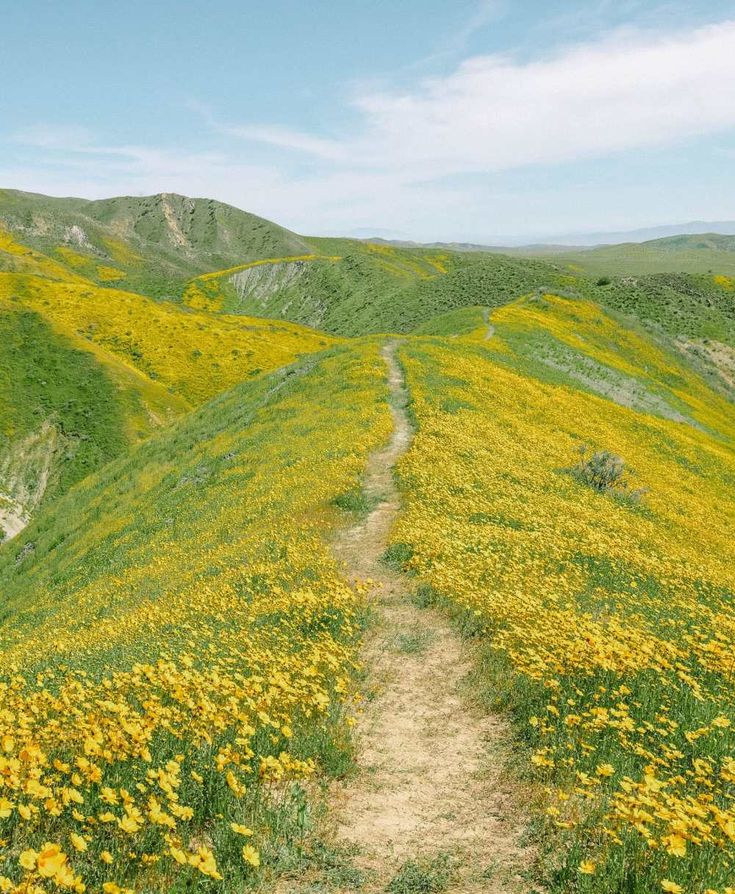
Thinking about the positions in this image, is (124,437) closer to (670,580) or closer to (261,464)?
(261,464)

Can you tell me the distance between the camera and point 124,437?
189ft

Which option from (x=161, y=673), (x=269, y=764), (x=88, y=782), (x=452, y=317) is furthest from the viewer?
(x=452, y=317)

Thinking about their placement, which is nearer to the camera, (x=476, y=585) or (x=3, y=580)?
(x=476, y=585)

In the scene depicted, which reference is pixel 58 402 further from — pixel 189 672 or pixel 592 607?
pixel 189 672

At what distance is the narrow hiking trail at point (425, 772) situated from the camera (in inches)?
260

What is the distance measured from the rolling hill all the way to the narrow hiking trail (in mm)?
47

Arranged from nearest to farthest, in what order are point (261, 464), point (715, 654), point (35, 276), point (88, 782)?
point (88, 782) < point (715, 654) < point (261, 464) < point (35, 276)

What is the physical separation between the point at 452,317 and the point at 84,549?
202ft

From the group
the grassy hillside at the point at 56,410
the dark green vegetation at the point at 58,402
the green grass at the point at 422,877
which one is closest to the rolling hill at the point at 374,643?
the green grass at the point at 422,877

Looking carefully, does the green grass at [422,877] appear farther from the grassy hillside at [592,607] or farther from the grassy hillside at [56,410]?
the grassy hillside at [56,410]

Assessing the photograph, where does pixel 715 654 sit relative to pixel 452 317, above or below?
below

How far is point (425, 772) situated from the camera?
834 cm

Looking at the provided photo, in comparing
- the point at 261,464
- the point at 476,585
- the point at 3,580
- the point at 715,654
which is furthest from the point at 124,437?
the point at 715,654

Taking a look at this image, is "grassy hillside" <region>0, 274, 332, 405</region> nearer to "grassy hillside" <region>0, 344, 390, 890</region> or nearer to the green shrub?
"grassy hillside" <region>0, 344, 390, 890</region>
